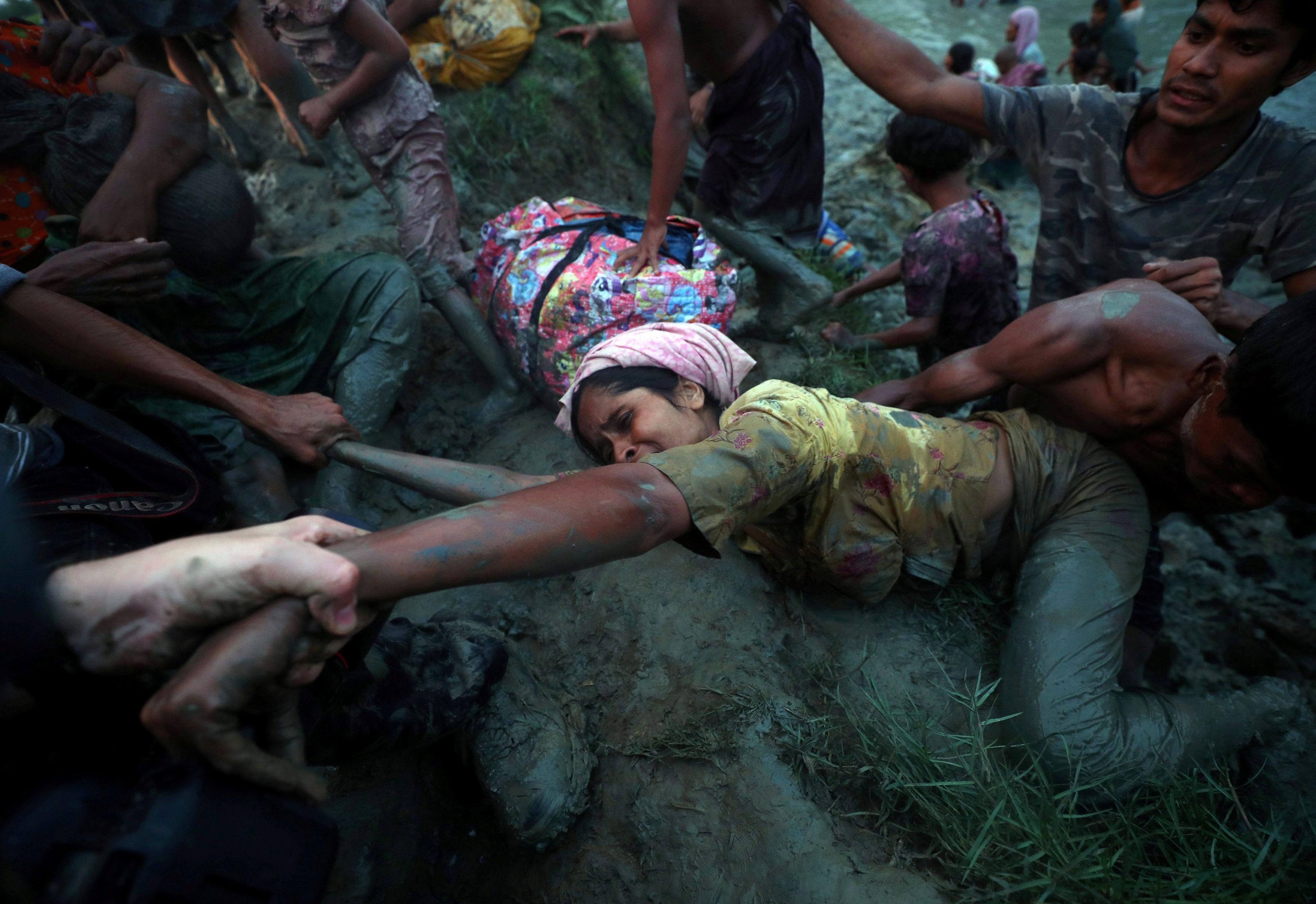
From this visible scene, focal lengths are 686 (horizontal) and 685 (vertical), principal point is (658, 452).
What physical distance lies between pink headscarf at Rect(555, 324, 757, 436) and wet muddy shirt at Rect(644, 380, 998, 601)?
292mm

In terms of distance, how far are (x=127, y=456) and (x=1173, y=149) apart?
9.76 ft

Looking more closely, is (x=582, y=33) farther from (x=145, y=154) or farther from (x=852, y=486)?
(x=852, y=486)

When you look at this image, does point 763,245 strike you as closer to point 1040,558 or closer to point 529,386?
point 529,386

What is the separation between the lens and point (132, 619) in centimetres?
92

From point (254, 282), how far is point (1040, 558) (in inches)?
116

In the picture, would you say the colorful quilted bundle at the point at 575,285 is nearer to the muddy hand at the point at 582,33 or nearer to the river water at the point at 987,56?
the muddy hand at the point at 582,33

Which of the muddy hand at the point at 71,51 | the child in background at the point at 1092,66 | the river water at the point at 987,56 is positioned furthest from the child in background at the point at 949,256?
the child in background at the point at 1092,66

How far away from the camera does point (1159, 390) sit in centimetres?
184

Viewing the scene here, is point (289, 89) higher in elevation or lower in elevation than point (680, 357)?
higher

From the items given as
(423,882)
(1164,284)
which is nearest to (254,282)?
(423,882)

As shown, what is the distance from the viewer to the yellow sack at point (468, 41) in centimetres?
394

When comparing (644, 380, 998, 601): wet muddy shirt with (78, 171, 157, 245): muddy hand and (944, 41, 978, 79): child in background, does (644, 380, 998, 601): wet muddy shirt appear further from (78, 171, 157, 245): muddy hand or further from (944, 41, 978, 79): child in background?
(944, 41, 978, 79): child in background

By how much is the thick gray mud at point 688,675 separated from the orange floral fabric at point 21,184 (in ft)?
4.01

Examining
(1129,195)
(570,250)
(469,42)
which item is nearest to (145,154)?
(570,250)
